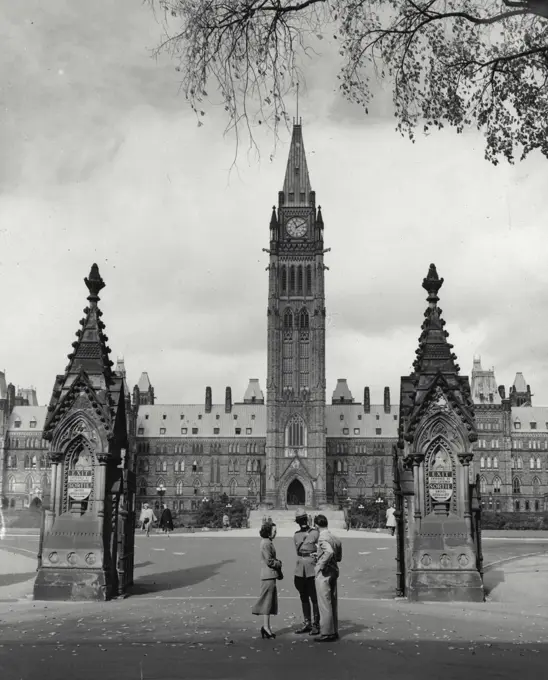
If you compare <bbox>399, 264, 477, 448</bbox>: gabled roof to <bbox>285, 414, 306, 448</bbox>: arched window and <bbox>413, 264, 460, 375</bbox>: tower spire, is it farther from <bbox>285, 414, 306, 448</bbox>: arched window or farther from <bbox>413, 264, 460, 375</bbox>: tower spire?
<bbox>285, 414, 306, 448</bbox>: arched window

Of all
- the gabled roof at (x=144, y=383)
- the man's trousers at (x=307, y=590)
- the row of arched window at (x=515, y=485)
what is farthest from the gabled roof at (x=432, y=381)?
the gabled roof at (x=144, y=383)

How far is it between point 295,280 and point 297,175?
16.0 metres

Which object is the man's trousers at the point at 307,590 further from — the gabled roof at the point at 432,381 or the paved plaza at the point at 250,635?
the gabled roof at the point at 432,381

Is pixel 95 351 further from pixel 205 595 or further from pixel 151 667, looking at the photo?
pixel 151 667

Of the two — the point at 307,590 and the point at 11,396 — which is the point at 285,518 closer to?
the point at 11,396

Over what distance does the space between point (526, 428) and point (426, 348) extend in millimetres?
106755

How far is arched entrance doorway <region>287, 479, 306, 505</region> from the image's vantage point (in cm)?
10844

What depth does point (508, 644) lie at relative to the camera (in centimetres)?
1114

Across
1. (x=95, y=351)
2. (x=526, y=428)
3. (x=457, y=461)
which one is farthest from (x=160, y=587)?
(x=526, y=428)

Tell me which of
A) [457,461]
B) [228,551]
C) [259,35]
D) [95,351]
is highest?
[259,35]

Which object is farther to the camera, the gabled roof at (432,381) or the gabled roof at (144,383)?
the gabled roof at (144,383)

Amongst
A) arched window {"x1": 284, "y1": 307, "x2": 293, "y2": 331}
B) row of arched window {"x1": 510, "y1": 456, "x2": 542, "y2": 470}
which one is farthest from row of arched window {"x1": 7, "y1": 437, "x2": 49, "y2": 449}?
row of arched window {"x1": 510, "y1": 456, "x2": 542, "y2": 470}

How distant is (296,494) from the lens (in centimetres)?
10994

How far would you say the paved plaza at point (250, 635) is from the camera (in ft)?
31.2
